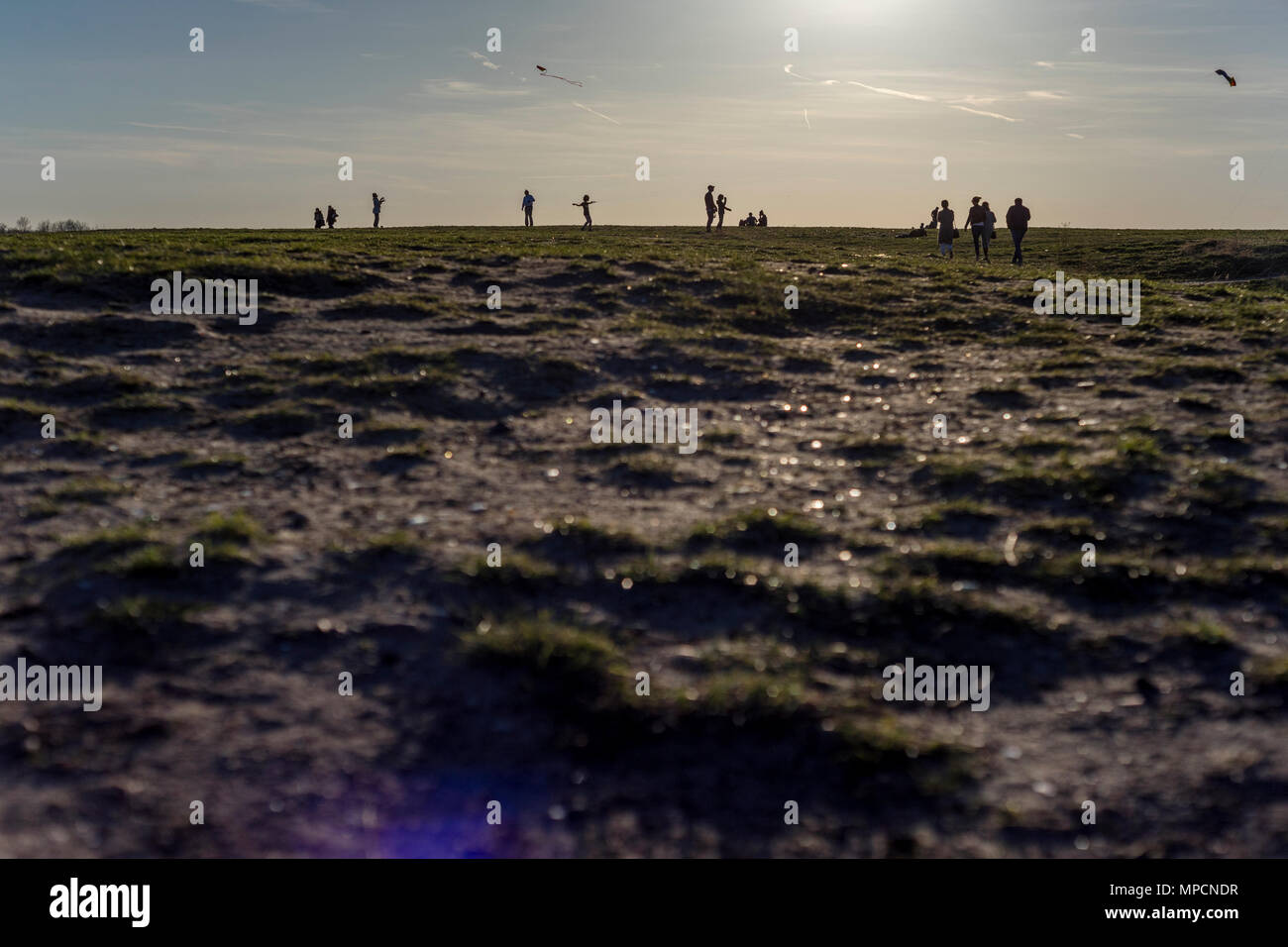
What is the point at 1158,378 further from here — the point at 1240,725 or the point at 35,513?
the point at 35,513

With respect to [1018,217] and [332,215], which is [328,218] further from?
[1018,217]

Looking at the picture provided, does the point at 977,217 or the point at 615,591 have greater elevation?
the point at 977,217

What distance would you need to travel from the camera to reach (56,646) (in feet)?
25.2

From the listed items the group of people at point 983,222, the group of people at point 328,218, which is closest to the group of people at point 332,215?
the group of people at point 328,218

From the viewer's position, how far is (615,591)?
905cm

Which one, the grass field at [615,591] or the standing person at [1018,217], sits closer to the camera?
the grass field at [615,591]

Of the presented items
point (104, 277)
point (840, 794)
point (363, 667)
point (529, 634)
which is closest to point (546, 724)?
point (529, 634)

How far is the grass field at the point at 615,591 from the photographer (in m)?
6.29

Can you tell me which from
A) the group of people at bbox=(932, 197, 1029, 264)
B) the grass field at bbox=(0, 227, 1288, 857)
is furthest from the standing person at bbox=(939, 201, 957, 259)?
the grass field at bbox=(0, 227, 1288, 857)

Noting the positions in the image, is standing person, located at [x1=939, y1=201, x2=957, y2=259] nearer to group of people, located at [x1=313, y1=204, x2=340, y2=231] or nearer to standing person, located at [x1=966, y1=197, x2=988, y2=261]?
standing person, located at [x1=966, y1=197, x2=988, y2=261]

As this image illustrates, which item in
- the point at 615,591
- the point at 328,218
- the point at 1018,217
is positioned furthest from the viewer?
the point at 328,218

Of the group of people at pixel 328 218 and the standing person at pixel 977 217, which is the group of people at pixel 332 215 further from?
the standing person at pixel 977 217

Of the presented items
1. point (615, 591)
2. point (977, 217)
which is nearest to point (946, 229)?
point (977, 217)

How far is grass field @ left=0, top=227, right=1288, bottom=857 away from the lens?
629 cm
